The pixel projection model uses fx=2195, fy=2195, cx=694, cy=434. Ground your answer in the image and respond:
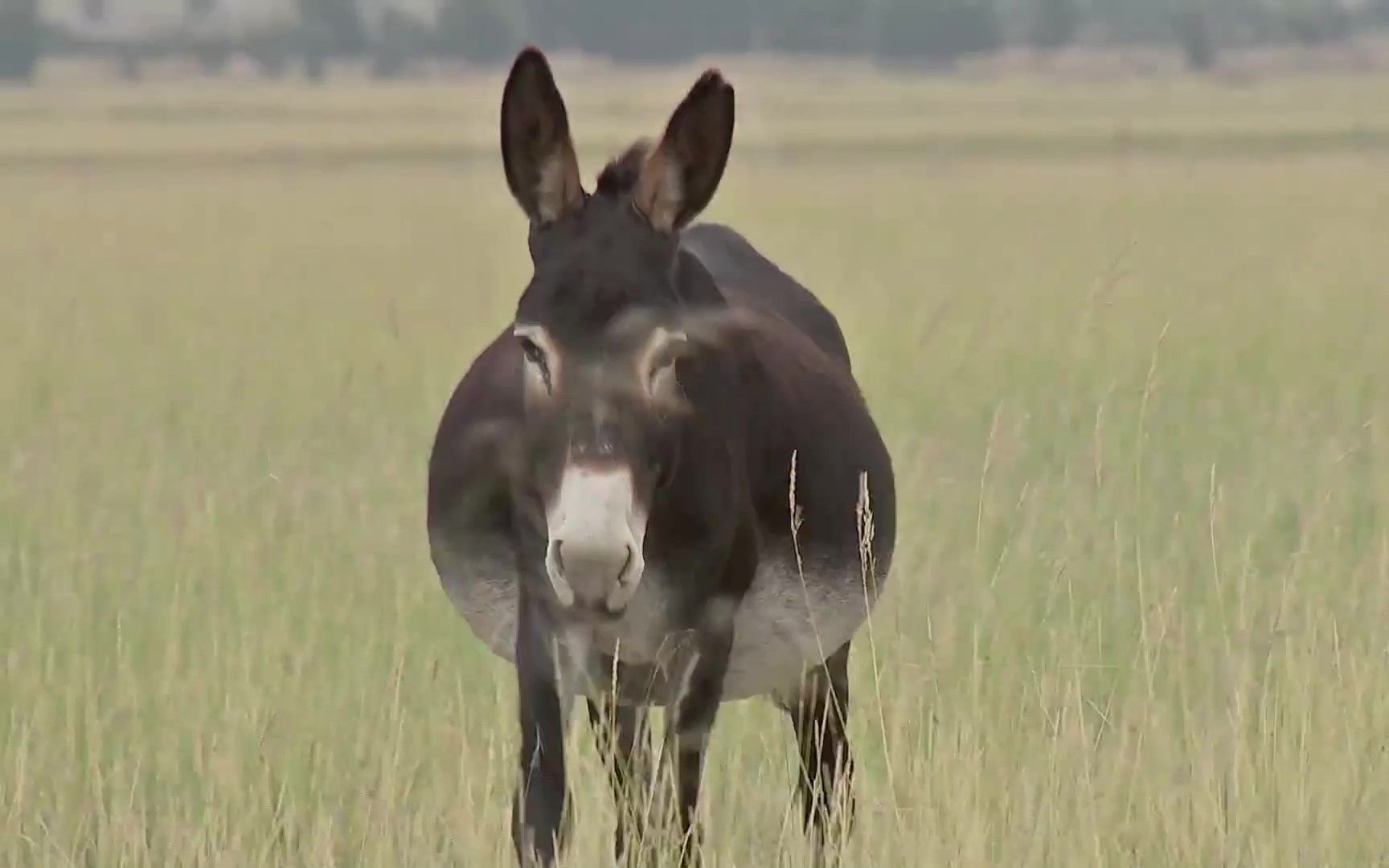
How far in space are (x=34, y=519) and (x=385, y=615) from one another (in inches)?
104

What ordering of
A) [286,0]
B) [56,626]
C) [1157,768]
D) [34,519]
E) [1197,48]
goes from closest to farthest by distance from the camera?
[1157,768], [56,626], [34,519], [1197,48], [286,0]

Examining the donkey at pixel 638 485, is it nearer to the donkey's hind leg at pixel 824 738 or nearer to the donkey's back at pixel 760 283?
the donkey's hind leg at pixel 824 738

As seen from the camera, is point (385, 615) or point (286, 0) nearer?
point (385, 615)

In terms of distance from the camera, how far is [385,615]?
8359 mm

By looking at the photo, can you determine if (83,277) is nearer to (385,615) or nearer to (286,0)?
(385,615)

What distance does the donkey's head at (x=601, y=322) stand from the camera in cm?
400

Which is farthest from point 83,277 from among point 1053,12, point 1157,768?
point 1053,12

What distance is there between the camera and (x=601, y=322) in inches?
167

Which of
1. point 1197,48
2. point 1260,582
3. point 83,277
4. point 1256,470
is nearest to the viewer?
point 1260,582

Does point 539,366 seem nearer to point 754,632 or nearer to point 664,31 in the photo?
point 754,632

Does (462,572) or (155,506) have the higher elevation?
(462,572)

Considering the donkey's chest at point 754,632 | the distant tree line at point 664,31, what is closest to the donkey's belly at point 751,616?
the donkey's chest at point 754,632

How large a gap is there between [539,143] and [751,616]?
45.2 inches

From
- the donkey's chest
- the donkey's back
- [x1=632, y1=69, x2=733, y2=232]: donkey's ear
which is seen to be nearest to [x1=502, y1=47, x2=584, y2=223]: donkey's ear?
[x1=632, y1=69, x2=733, y2=232]: donkey's ear
